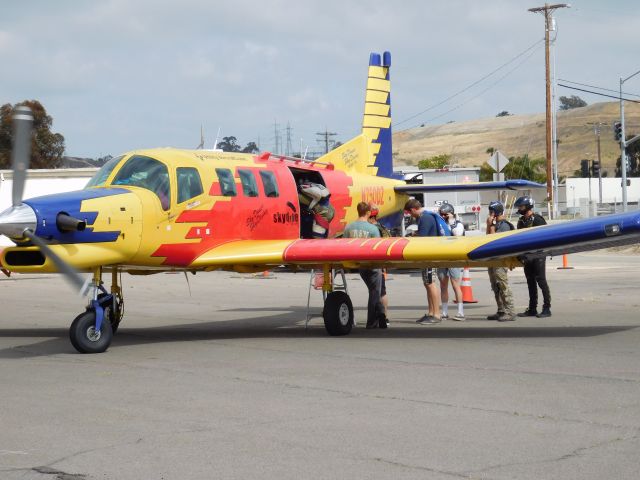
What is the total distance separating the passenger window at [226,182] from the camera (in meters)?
15.1

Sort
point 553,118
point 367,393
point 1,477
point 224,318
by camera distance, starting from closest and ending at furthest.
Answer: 1. point 1,477
2. point 367,393
3. point 224,318
4. point 553,118

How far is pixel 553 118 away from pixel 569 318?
139ft

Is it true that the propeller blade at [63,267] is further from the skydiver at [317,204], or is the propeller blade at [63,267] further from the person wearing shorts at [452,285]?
the person wearing shorts at [452,285]

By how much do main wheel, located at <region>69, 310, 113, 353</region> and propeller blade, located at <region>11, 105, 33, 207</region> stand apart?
1.66 meters

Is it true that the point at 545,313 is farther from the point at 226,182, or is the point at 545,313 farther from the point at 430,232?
the point at 226,182

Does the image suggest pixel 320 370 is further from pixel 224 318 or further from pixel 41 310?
pixel 41 310

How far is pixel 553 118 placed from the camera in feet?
188

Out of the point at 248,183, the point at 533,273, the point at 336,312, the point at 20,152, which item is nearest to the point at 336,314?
the point at 336,312

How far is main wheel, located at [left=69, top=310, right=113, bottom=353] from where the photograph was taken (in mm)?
12852

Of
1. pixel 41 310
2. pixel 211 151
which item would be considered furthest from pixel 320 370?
pixel 41 310

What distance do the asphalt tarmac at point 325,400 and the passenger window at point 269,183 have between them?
2.13 metres

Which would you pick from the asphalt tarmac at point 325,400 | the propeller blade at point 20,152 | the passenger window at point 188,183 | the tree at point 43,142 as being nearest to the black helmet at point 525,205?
the asphalt tarmac at point 325,400

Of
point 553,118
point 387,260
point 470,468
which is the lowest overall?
point 470,468

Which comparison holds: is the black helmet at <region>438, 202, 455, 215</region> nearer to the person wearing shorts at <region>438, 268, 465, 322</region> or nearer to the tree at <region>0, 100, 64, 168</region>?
the person wearing shorts at <region>438, 268, 465, 322</region>
